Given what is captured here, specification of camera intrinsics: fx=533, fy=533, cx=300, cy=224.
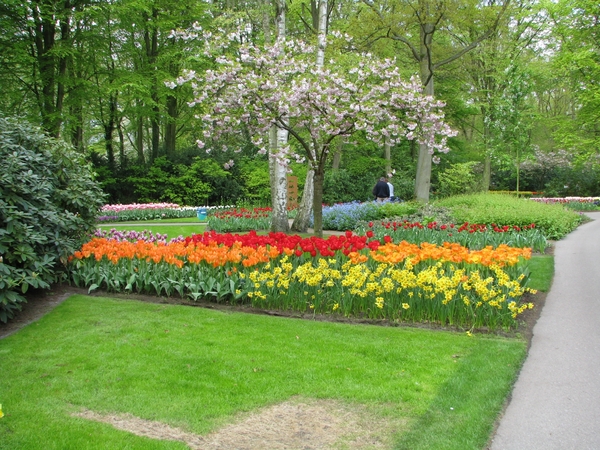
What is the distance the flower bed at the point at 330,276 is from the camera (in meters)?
6.14

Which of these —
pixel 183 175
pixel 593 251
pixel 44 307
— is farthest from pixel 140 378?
pixel 183 175

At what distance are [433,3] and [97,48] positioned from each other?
48.1ft

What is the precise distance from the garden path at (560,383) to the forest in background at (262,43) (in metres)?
10.6

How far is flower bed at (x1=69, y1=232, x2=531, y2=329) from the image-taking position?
6.14 m

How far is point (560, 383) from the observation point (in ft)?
15.1

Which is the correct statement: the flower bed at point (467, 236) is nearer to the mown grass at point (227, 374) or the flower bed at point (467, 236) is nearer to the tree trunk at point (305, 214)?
the tree trunk at point (305, 214)

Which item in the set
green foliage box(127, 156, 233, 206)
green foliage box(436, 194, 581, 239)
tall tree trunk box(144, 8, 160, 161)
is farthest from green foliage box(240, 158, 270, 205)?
green foliage box(436, 194, 581, 239)

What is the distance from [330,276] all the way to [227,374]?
2.34 metres

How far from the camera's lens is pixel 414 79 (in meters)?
11.1

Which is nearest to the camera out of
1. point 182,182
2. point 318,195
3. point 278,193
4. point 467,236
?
point 318,195

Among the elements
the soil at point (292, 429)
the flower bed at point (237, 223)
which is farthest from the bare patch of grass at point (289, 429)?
the flower bed at point (237, 223)

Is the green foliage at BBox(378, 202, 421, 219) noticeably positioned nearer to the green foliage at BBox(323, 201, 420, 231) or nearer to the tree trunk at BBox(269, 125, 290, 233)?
the green foliage at BBox(323, 201, 420, 231)

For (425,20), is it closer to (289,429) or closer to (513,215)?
(513,215)

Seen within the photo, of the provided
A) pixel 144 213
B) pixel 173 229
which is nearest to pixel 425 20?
pixel 173 229
